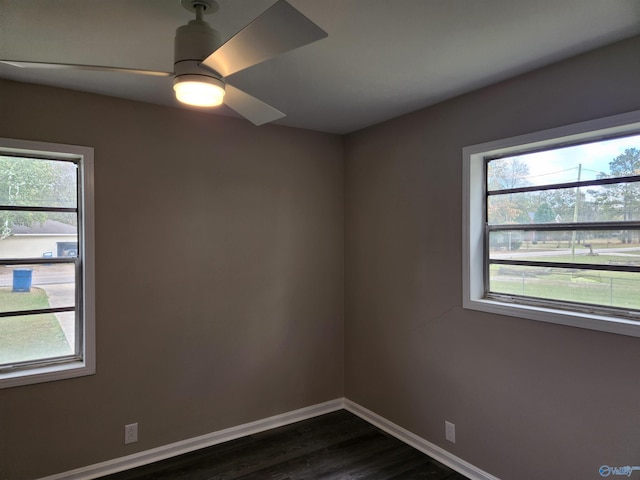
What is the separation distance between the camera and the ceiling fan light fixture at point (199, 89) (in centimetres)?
→ 143

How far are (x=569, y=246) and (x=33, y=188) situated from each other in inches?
130

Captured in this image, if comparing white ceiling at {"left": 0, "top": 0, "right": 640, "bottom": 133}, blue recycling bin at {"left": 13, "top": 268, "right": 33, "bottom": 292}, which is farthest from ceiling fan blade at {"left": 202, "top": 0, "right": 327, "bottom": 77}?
blue recycling bin at {"left": 13, "top": 268, "right": 33, "bottom": 292}

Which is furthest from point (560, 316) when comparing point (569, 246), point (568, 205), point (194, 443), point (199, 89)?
point (194, 443)

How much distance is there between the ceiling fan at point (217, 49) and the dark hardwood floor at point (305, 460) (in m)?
2.43

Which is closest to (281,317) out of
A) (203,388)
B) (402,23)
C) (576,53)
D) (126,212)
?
(203,388)

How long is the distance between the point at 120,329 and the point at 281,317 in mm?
1256

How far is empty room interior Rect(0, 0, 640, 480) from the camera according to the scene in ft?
6.27

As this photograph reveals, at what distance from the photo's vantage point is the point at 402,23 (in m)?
1.76

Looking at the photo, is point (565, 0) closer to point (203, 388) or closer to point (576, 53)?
point (576, 53)

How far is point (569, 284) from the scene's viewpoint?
2273 mm

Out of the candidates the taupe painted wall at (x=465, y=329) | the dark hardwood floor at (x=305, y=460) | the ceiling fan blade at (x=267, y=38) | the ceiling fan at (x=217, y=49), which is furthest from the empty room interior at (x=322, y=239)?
the ceiling fan blade at (x=267, y=38)

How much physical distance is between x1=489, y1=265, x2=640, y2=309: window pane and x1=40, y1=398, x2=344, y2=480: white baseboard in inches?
76.9

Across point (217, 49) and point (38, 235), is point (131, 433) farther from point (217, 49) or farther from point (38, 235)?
point (217, 49)

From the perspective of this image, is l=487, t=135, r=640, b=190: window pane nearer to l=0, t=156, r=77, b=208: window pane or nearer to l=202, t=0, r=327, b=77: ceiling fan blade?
l=202, t=0, r=327, b=77: ceiling fan blade
